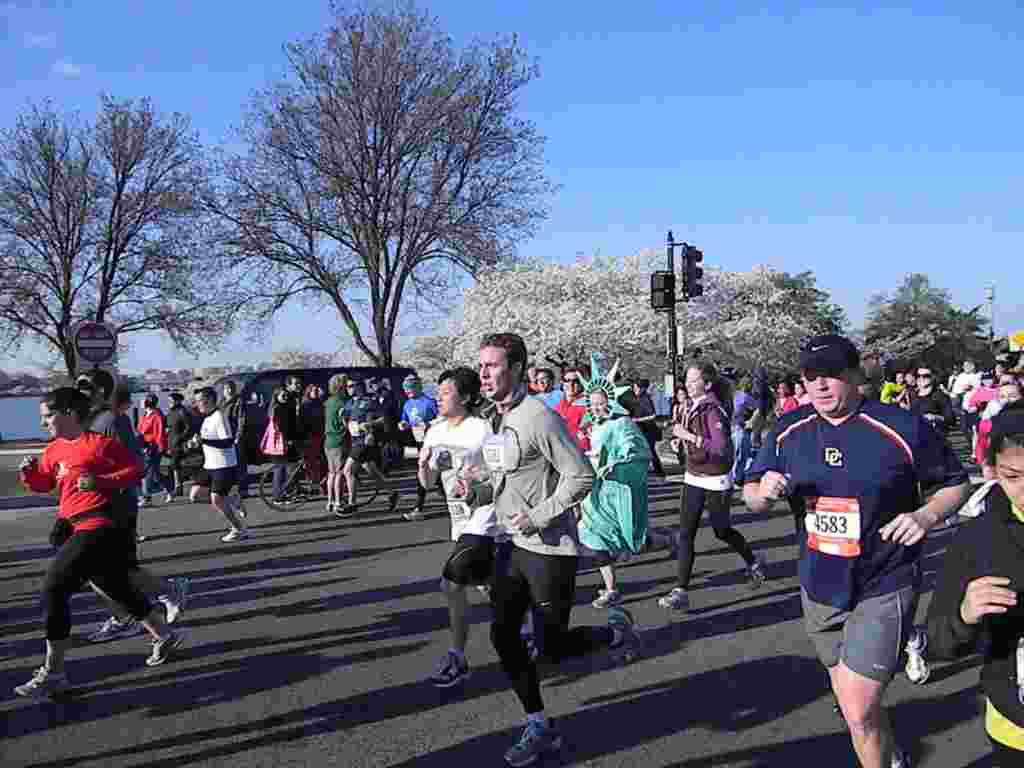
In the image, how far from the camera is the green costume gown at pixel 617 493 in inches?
304

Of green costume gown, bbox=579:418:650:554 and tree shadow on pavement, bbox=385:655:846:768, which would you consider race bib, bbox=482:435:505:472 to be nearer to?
tree shadow on pavement, bbox=385:655:846:768

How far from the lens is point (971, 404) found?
14.2m

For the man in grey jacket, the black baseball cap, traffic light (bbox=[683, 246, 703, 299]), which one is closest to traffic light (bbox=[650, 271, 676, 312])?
traffic light (bbox=[683, 246, 703, 299])

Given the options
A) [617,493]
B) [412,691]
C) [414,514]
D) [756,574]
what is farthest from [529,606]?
[414,514]

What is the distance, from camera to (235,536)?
11227 mm

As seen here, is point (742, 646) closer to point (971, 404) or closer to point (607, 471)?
point (607, 471)

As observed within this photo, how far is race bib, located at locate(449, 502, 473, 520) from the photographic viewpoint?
5.52 meters

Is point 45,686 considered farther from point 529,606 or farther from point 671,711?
point 671,711

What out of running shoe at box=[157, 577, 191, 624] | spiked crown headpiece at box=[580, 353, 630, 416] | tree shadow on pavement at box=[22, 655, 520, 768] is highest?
spiked crown headpiece at box=[580, 353, 630, 416]

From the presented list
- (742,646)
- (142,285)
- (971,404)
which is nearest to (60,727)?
(742,646)

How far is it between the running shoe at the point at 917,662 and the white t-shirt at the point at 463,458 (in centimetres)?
243

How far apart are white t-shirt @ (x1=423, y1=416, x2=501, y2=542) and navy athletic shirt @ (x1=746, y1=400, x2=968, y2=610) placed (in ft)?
6.63

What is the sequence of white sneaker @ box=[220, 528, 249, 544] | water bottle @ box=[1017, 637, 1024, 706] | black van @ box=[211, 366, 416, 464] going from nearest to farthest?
water bottle @ box=[1017, 637, 1024, 706]
white sneaker @ box=[220, 528, 249, 544]
black van @ box=[211, 366, 416, 464]

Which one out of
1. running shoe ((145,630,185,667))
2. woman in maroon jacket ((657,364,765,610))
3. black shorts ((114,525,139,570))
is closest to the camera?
black shorts ((114,525,139,570))
